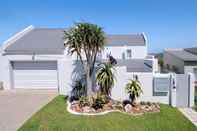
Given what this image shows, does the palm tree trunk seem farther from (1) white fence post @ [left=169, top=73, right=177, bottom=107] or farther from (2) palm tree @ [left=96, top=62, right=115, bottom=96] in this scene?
(1) white fence post @ [left=169, top=73, right=177, bottom=107]

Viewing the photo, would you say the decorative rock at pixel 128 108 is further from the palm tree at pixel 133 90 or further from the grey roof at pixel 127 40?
the grey roof at pixel 127 40

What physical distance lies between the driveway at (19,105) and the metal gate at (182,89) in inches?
326

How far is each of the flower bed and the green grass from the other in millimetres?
531

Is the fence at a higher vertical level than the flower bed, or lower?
higher

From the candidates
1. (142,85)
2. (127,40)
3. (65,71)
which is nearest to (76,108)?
(65,71)

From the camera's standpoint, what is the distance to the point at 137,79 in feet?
39.3

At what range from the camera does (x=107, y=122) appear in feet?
29.2

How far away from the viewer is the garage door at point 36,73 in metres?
16.1

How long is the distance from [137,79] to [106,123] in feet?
13.7

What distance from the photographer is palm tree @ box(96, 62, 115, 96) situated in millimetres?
11580

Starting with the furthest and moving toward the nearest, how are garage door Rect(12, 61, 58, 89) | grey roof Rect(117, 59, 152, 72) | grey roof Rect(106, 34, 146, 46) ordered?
grey roof Rect(106, 34, 146, 46) < grey roof Rect(117, 59, 152, 72) < garage door Rect(12, 61, 58, 89)

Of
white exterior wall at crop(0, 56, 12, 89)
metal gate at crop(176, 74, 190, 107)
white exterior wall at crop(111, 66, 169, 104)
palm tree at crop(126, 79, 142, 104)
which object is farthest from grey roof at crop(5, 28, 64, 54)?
metal gate at crop(176, 74, 190, 107)

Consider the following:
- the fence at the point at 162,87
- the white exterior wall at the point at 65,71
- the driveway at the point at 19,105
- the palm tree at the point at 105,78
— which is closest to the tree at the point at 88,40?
the palm tree at the point at 105,78

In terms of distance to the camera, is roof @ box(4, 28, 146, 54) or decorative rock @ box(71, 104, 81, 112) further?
roof @ box(4, 28, 146, 54)
